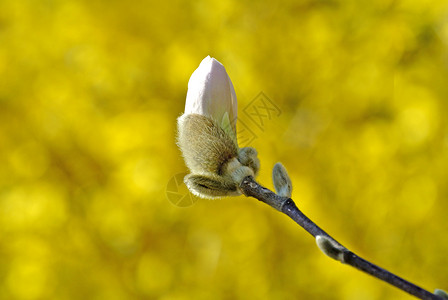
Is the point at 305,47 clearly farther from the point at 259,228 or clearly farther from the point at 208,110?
the point at 208,110

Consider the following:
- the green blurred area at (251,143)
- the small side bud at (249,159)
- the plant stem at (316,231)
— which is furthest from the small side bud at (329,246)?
the green blurred area at (251,143)

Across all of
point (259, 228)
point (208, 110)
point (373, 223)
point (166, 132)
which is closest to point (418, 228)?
point (373, 223)

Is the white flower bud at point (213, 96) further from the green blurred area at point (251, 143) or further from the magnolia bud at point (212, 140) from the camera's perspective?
the green blurred area at point (251, 143)

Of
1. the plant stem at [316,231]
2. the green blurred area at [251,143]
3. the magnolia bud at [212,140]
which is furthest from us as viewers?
the green blurred area at [251,143]

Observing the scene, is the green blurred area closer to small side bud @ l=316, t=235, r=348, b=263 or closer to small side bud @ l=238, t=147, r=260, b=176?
small side bud @ l=238, t=147, r=260, b=176

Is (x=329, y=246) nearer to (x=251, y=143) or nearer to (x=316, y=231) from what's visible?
(x=316, y=231)

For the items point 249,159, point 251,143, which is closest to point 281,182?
point 249,159

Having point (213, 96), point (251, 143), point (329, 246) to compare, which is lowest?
point (329, 246)
